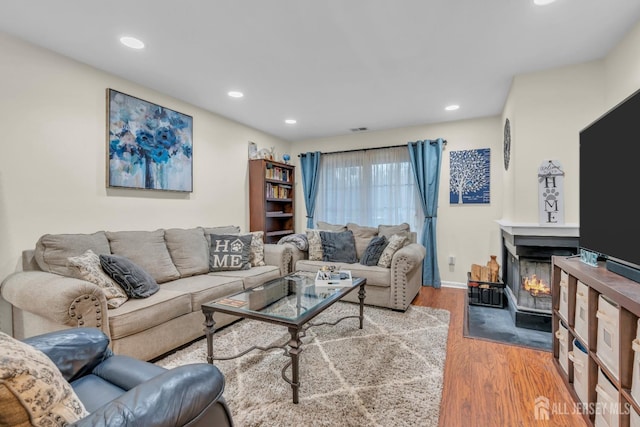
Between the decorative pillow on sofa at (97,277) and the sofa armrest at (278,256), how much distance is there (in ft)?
5.48

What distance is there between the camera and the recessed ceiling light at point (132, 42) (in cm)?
226

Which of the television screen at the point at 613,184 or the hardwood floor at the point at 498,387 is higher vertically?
the television screen at the point at 613,184

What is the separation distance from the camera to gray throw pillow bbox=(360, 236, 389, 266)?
361cm

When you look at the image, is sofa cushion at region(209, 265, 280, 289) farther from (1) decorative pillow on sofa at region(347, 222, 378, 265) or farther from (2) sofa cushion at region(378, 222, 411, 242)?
(2) sofa cushion at region(378, 222, 411, 242)

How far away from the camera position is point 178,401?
87cm

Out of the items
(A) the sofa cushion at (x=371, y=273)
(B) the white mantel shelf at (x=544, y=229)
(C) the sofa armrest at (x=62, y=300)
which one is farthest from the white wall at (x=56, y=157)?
(B) the white mantel shelf at (x=544, y=229)

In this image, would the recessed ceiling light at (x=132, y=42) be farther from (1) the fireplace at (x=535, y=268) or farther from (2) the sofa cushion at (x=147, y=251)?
(1) the fireplace at (x=535, y=268)

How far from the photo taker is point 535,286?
2.83 metres

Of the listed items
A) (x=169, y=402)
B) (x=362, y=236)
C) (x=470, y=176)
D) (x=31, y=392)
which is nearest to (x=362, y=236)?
(x=362, y=236)

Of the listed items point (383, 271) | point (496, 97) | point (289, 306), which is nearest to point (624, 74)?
point (496, 97)

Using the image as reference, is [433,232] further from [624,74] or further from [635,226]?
[635,226]

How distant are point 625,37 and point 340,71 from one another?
2171mm

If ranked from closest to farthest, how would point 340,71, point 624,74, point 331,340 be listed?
point 624,74 → point 331,340 → point 340,71

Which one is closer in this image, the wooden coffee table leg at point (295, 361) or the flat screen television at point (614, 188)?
the flat screen television at point (614, 188)
